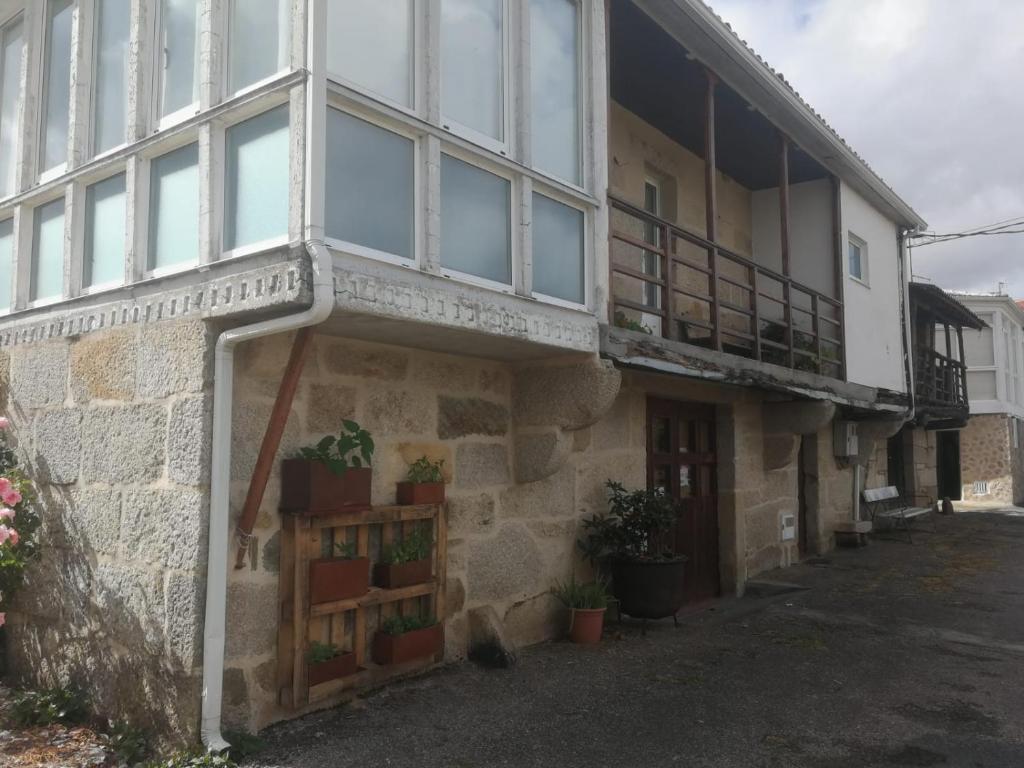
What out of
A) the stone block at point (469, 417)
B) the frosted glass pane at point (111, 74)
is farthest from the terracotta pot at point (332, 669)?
the frosted glass pane at point (111, 74)

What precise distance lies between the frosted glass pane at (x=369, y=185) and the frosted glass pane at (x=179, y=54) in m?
1.01

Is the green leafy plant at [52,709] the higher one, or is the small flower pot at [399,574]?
the small flower pot at [399,574]

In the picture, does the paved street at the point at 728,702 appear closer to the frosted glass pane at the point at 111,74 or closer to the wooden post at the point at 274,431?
the wooden post at the point at 274,431

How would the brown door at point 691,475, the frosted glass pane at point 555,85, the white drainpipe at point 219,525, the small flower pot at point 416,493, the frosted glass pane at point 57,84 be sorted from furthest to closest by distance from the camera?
the brown door at point 691,475 < the frosted glass pane at point 57,84 < the frosted glass pane at point 555,85 < the small flower pot at point 416,493 < the white drainpipe at point 219,525

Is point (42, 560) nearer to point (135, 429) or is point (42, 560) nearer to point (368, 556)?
point (135, 429)

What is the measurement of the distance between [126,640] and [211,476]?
3.70 feet

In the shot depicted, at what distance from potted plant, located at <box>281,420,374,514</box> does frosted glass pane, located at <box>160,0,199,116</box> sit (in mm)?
1958

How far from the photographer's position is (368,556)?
474 centimetres

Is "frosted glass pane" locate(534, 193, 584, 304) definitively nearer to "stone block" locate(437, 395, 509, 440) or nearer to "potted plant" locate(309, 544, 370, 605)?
"stone block" locate(437, 395, 509, 440)

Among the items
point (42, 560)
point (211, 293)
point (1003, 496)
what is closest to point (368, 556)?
point (211, 293)

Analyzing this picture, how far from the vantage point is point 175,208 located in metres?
4.39

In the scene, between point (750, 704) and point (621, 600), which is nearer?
point (750, 704)

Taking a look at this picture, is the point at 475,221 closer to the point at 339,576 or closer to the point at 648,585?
the point at 339,576

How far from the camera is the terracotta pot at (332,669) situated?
430 centimetres
